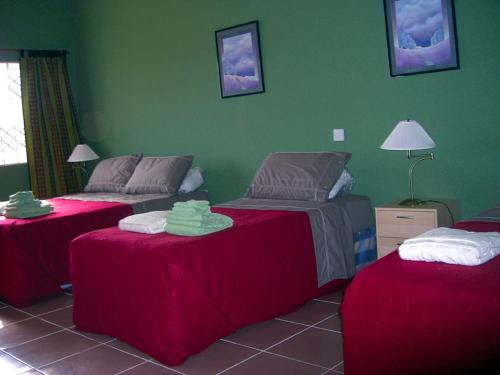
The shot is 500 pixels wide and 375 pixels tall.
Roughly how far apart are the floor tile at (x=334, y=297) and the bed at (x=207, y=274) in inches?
1.9

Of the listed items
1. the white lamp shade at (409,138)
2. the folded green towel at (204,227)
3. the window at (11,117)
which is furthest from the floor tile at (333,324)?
the window at (11,117)

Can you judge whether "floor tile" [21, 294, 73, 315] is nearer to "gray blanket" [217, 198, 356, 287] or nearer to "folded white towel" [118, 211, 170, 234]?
"folded white towel" [118, 211, 170, 234]

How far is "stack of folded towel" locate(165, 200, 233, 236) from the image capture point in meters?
2.94

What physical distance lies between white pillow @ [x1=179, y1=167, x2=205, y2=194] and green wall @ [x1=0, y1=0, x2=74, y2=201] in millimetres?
2395

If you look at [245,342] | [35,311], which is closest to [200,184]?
[35,311]

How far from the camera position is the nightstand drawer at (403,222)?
3.29m

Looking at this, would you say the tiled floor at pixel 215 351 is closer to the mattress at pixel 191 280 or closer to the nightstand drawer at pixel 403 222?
the mattress at pixel 191 280

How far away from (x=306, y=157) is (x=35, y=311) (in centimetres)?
223

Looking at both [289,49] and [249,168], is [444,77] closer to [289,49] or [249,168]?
[289,49]

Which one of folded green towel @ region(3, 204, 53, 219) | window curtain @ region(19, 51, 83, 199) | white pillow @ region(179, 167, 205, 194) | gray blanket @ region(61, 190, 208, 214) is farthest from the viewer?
window curtain @ region(19, 51, 83, 199)

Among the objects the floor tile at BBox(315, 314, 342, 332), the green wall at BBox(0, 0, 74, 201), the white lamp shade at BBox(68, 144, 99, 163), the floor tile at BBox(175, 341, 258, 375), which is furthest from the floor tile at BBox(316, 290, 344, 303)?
the green wall at BBox(0, 0, 74, 201)

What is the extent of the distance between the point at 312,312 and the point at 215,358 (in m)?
0.79

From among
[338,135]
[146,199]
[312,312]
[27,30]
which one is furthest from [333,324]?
[27,30]

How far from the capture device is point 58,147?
627 cm
